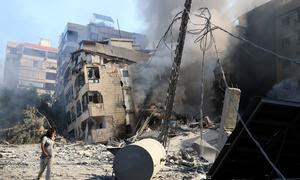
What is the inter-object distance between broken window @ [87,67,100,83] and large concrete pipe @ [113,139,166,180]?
23114 millimetres

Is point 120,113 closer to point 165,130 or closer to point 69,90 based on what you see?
point 69,90

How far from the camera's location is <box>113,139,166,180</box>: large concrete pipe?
34.7 ft

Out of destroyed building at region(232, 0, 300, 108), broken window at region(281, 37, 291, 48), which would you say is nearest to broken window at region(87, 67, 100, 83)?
destroyed building at region(232, 0, 300, 108)

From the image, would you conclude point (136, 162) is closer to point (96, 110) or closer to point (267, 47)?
point (96, 110)

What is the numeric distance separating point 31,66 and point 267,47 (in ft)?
145

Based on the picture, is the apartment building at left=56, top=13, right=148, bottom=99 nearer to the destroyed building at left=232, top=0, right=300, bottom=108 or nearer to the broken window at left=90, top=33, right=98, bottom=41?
the broken window at left=90, top=33, right=98, bottom=41

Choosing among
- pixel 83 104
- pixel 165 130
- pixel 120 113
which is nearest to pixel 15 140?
pixel 83 104

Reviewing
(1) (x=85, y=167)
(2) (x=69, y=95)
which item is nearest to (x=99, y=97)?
(2) (x=69, y=95)

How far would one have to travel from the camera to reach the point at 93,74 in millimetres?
33938

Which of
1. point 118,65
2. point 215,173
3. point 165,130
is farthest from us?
point 118,65

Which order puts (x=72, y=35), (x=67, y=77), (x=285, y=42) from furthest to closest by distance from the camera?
1. (x=72, y=35)
2. (x=67, y=77)
3. (x=285, y=42)

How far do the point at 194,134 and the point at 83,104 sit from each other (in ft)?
41.4

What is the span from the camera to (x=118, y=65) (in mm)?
36812

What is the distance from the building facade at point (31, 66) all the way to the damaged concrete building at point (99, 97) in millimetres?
30514
